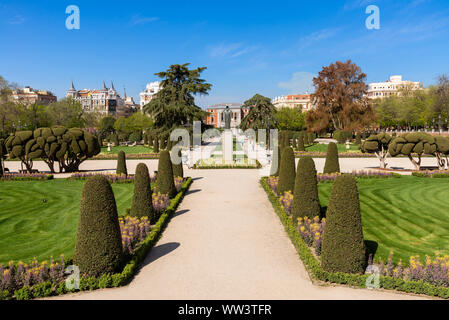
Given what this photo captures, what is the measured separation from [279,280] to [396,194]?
9.94m

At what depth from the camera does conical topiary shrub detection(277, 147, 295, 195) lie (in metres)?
12.6

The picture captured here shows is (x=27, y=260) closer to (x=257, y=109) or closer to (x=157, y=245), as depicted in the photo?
(x=157, y=245)

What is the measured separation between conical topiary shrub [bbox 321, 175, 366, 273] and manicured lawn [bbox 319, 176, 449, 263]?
1717 millimetres

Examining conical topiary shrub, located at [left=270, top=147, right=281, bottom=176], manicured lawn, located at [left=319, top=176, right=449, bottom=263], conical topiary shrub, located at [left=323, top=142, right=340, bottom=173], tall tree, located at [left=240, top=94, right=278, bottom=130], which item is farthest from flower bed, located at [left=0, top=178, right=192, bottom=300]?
tall tree, located at [left=240, top=94, right=278, bottom=130]

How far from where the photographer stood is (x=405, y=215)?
35.9 feet

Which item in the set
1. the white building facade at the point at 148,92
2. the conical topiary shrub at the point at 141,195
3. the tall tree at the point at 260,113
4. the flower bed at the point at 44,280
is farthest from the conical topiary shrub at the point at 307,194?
the white building facade at the point at 148,92

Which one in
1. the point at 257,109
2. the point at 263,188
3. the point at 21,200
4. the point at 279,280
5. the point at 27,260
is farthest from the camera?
the point at 257,109

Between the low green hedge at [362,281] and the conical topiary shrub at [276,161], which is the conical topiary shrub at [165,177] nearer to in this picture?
the conical topiary shrub at [276,161]

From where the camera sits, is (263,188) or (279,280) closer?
(279,280)

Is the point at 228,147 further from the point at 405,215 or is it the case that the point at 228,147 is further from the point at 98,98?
the point at 98,98

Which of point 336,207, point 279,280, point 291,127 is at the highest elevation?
point 291,127

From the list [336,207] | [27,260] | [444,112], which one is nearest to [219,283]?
[336,207]

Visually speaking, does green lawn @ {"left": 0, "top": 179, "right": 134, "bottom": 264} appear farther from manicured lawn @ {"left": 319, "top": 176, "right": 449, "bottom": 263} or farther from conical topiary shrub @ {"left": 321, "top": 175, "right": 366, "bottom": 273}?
manicured lawn @ {"left": 319, "top": 176, "right": 449, "bottom": 263}

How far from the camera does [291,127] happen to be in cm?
7262
